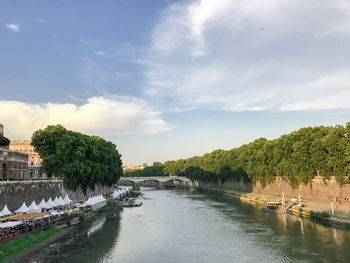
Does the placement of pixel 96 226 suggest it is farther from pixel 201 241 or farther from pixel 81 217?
pixel 201 241

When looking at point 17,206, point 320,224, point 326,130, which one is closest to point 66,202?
point 17,206

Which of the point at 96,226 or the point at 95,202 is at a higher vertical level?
the point at 95,202

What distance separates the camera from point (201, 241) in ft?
150

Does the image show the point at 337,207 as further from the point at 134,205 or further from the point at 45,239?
the point at 45,239

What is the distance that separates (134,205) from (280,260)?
59.6 meters

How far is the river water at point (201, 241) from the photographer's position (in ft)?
122

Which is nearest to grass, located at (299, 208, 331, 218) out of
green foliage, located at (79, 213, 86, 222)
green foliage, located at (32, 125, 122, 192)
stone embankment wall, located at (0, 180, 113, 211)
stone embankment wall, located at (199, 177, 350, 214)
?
stone embankment wall, located at (199, 177, 350, 214)

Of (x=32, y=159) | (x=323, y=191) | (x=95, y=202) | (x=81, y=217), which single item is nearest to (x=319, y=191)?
(x=323, y=191)

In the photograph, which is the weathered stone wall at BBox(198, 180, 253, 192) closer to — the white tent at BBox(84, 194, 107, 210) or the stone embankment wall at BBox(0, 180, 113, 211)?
the white tent at BBox(84, 194, 107, 210)

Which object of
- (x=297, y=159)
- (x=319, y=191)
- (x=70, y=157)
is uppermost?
(x=70, y=157)

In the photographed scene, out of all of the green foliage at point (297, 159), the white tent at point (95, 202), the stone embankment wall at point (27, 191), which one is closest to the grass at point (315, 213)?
the green foliage at point (297, 159)

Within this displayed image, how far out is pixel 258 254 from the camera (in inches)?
1521

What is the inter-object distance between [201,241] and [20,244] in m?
24.7

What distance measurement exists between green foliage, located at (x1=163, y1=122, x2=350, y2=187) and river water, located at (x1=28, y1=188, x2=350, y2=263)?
16.1 metres
